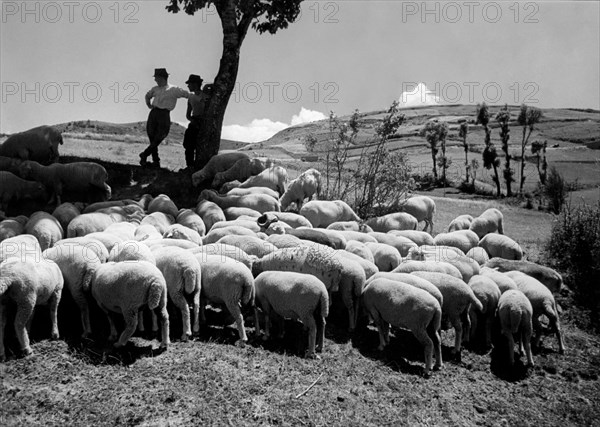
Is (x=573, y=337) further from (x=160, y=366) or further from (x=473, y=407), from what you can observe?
(x=160, y=366)

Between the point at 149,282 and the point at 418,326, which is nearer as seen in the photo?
the point at 149,282

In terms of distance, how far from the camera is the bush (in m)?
13.7

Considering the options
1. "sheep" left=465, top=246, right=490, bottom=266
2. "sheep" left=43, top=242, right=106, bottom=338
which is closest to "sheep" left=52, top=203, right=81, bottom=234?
"sheep" left=43, top=242, right=106, bottom=338

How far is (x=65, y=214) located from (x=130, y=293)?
5271 millimetres

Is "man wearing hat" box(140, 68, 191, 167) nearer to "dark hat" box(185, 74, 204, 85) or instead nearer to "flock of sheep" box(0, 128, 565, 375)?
"dark hat" box(185, 74, 204, 85)

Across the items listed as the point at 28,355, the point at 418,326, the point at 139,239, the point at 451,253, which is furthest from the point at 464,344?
the point at 28,355

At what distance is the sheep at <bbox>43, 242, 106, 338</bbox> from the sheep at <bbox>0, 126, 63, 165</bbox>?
800cm

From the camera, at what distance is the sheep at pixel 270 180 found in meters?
15.6

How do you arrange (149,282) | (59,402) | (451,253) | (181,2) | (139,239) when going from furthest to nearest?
1. (181,2)
2. (451,253)
3. (139,239)
4. (149,282)
5. (59,402)

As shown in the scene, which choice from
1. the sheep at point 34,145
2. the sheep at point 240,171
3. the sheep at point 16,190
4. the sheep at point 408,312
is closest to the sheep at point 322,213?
the sheep at point 240,171

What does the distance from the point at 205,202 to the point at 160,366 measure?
7307 millimetres

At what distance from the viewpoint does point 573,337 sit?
35.3 feet

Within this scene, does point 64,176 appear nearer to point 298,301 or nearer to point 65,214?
point 65,214

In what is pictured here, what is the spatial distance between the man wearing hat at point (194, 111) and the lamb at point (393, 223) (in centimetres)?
654
